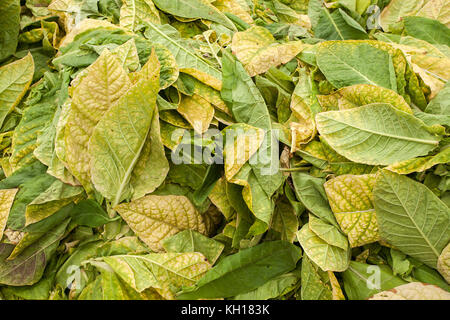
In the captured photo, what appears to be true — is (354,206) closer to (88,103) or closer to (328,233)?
(328,233)

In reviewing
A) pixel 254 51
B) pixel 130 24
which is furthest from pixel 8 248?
pixel 254 51

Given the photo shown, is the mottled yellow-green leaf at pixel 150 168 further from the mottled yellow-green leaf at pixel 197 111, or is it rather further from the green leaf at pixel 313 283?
the green leaf at pixel 313 283

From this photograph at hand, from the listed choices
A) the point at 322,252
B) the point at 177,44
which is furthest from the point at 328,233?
the point at 177,44

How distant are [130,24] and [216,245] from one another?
1.63 feet

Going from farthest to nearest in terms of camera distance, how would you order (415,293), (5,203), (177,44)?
(177,44) → (5,203) → (415,293)

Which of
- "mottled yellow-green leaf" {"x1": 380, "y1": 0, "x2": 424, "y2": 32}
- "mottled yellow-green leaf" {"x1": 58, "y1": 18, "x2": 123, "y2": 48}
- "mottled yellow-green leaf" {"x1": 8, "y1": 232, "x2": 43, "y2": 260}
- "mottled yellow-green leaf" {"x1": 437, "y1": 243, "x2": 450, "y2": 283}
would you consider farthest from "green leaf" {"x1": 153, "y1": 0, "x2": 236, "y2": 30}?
"mottled yellow-green leaf" {"x1": 437, "y1": 243, "x2": 450, "y2": 283}

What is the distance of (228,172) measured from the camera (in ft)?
2.14

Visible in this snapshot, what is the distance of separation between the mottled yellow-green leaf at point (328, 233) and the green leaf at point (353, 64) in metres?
0.27

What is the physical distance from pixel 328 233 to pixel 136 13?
60 cm

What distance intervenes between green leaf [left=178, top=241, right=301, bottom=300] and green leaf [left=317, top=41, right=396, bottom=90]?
33cm

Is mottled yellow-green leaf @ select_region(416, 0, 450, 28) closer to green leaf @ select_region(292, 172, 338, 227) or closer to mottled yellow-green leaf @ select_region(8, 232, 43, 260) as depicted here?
green leaf @ select_region(292, 172, 338, 227)

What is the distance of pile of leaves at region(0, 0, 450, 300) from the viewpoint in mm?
626

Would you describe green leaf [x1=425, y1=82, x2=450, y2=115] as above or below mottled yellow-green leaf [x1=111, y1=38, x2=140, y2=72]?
above

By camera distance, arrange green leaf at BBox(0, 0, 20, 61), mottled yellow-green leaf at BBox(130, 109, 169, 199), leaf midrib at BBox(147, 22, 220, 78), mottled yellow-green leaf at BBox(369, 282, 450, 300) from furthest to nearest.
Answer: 1. green leaf at BBox(0, 0, 20, 61)
2. leaf midrib at BBox(147, 22, 220, 78)
3. mottled yellow-green leaf at BBox(130, 109, 169, 199)
4. mottled yellow-green leaf at BBox(369, 282, 450, 300)
